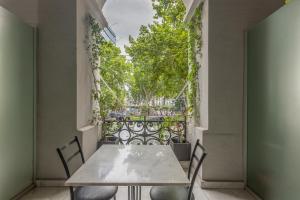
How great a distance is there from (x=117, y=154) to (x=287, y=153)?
1.62 m

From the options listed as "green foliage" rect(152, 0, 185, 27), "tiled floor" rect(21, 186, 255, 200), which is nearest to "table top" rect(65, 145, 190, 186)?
"tiled floor" rect(21, 186, 255, 200)

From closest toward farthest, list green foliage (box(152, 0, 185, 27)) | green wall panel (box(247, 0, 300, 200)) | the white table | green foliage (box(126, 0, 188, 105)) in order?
the white table → green wall panel (box(247, 0, 300, 200)) → green foliage (box(126, 0, 188, 105)) → green foliage (box(152, 0, 185, 27))

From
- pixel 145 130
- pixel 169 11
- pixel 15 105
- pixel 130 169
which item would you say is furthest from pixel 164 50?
pixel 130 169

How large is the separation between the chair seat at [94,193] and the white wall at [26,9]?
7.86 feet

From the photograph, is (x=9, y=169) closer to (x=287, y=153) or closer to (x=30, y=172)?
(x=30, y=172)

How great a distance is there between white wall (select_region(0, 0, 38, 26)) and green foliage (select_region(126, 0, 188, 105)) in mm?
3503

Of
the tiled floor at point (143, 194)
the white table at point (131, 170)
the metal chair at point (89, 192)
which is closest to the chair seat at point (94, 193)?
the metal chair at point (89, 192)

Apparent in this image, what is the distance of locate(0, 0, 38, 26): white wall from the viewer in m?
3.17

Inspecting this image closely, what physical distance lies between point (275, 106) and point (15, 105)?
2921 millimetres

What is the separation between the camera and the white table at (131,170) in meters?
1.50

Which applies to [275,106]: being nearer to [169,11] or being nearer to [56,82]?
[56,82]

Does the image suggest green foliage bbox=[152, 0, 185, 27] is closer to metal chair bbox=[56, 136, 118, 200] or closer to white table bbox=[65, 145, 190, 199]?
white table bbox=[65, 145, 190, 199]

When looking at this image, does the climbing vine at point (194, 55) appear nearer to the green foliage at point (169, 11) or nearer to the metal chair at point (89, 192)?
the metal chair at point (89, 192)

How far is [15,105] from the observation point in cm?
273
